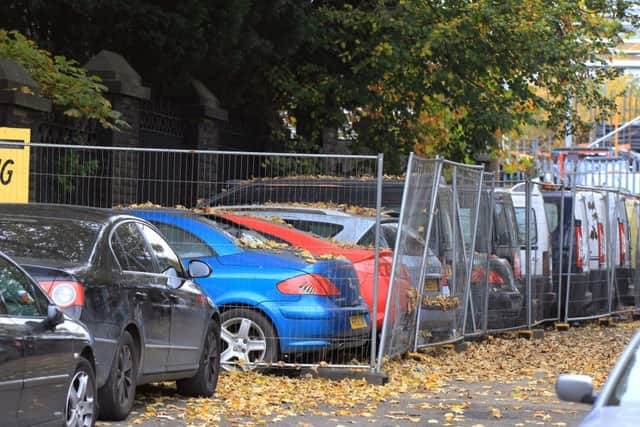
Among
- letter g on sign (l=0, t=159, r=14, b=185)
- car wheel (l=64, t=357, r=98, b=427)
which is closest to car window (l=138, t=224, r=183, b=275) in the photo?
car wheel (l=64, t=357, r=98, b=427)

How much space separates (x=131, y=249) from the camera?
10.5 meters

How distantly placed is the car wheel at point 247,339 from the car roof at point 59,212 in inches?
115

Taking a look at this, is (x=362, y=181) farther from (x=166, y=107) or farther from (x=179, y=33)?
(x=166, y=107)

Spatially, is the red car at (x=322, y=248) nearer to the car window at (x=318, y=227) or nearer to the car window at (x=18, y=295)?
the car window at (x=318, y=227)

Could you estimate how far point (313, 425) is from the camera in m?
10.4

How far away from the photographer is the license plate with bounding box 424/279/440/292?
15.9 metres

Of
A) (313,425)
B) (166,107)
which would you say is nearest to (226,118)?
(166,107)

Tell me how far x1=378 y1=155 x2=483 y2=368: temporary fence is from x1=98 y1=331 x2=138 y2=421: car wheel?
Result: 3851 millimetres

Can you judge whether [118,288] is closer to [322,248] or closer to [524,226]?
[322,248]

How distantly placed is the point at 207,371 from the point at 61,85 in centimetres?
692

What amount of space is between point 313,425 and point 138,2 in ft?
35.6

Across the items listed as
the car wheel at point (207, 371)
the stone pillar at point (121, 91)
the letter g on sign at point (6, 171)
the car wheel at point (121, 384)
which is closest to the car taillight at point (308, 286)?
the car wheel at point (207, 371)

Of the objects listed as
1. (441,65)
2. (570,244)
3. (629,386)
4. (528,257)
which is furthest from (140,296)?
(441,65)

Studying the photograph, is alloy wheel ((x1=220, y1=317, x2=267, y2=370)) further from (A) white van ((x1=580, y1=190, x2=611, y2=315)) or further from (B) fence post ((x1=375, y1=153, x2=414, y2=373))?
(A) white van ((x1=580, y1=190, x2=611, y2=315))
